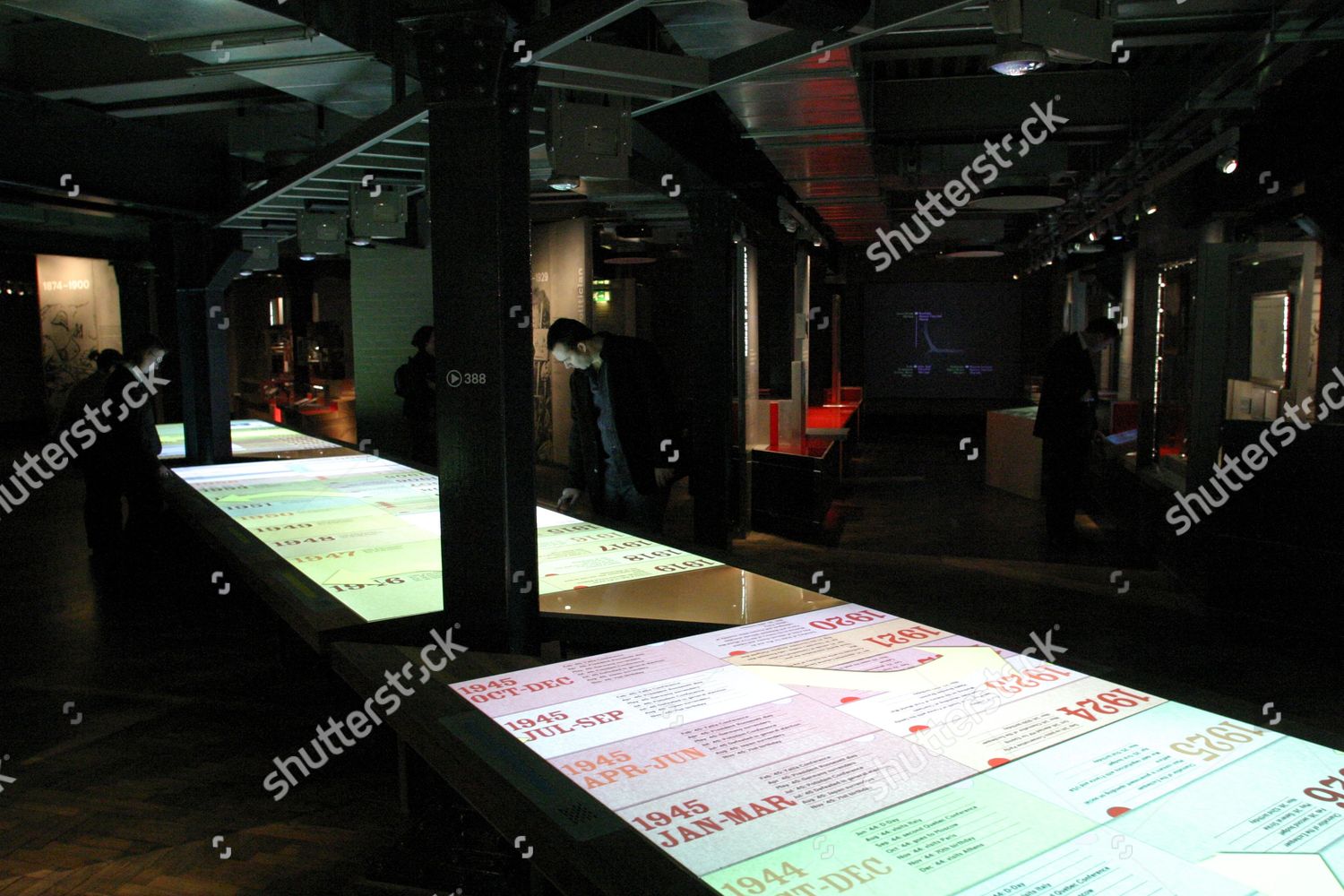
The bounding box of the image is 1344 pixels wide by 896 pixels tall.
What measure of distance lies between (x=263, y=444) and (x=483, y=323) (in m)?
5.65

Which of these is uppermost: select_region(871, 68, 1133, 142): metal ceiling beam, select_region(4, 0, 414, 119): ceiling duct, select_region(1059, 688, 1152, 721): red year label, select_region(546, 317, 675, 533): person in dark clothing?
select_region(871, 68, 1133, 142): metal ceiling beam

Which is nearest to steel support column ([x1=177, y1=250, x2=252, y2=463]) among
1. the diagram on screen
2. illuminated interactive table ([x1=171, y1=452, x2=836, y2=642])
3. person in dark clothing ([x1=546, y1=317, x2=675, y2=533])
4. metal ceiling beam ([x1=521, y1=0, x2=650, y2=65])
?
illuminated interactive table ([x1=171, y1=452, x2=836, y2=642])

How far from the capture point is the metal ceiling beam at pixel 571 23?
244 centimetres

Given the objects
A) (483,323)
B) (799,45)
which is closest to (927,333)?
(799,45)

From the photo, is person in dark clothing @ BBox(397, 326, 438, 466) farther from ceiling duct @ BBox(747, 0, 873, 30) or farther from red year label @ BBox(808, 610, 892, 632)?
ceiling duct @ BBox(747, 0, 873, 30)

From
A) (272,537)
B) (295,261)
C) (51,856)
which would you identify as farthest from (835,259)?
(51,856)

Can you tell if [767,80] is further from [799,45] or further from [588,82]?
[799,45]

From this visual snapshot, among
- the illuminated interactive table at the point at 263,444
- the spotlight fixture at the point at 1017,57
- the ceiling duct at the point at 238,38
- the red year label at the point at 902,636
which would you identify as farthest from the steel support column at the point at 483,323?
the illuminated interactive table at the point at 263,444

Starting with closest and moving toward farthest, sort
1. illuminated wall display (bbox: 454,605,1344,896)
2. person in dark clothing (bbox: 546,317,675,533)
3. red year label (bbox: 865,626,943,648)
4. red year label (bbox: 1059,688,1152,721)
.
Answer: illuminated wall display (bbox: 454,605,1344,896), red year label (bbox: 1059,688,1152,721), red year label (bbox: 865,626,943,648), person in dark clothing (bbox: 546,317,675,533)

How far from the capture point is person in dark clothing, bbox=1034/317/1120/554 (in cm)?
777

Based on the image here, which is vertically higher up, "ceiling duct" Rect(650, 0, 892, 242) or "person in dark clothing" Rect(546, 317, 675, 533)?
"ceiling duct" Rect(650, 0, 892, 242)

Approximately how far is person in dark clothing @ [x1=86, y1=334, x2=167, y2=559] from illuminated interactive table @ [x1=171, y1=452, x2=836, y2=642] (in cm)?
192

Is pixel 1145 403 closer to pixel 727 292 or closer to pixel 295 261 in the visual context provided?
pixel 727 292

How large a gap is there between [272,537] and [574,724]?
2424 millimetres
